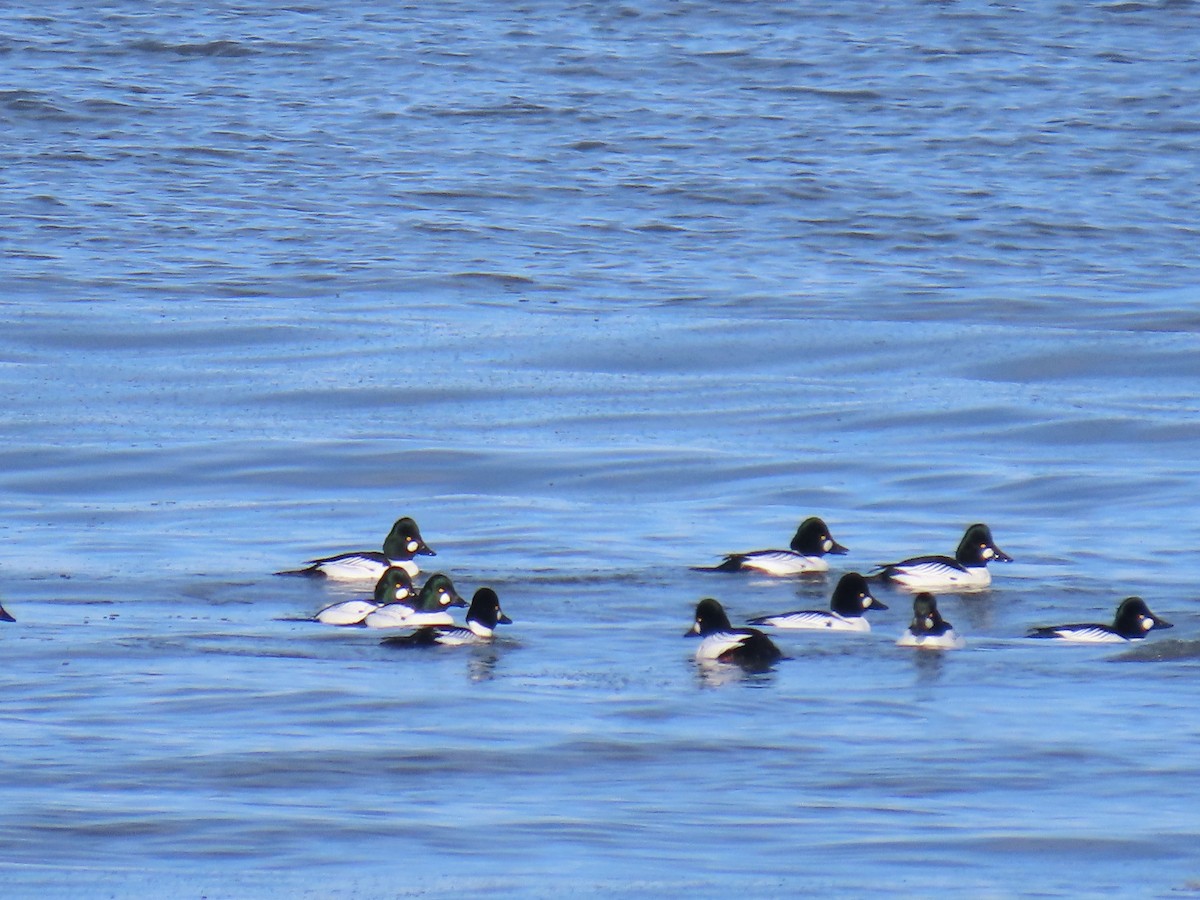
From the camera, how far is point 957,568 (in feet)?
48.7

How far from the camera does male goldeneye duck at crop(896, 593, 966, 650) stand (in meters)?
13.3

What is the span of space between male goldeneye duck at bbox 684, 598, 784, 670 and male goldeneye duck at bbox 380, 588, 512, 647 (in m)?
1.06

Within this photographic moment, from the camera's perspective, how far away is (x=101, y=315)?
25.0 meters

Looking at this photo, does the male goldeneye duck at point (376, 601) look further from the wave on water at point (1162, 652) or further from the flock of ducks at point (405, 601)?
the wave on water at point (1162, 652)

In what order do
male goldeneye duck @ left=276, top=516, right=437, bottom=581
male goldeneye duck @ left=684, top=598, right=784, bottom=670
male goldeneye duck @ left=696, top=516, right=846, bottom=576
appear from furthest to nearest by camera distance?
male goldeneye duck @ left=696, top=516, right=846, bottom=576, male goldeneye duck @ left=276, top=516, right=437, bottom=581, male goldeneye duck @ left=684, top=598, right=784, bottom=670

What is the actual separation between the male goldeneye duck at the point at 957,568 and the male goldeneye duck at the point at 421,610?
8.60 feet

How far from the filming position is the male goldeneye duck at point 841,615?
13930 mm

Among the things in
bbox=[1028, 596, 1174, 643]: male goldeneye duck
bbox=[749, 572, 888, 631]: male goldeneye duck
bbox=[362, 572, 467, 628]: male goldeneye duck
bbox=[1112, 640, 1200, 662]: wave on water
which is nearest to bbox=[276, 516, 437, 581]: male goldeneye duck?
bbox=[362, 572, 467, 628]: male goldeneye duck

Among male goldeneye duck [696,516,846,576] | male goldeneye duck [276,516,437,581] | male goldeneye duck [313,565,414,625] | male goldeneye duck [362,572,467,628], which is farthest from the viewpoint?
male goldeneye duck [696,516,846,576]

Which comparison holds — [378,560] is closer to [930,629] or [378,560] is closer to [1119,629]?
[930,629]

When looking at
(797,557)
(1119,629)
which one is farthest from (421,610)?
(1119,629)

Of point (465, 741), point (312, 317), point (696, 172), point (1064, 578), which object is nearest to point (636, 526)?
point (1064, 578)

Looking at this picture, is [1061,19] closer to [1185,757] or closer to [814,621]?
[814,621]

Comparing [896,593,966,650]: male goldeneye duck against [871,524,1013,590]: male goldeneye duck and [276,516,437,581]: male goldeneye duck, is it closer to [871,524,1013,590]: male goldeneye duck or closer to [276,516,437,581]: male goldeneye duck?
[871,524,1013,590]: male goldeneye duck
